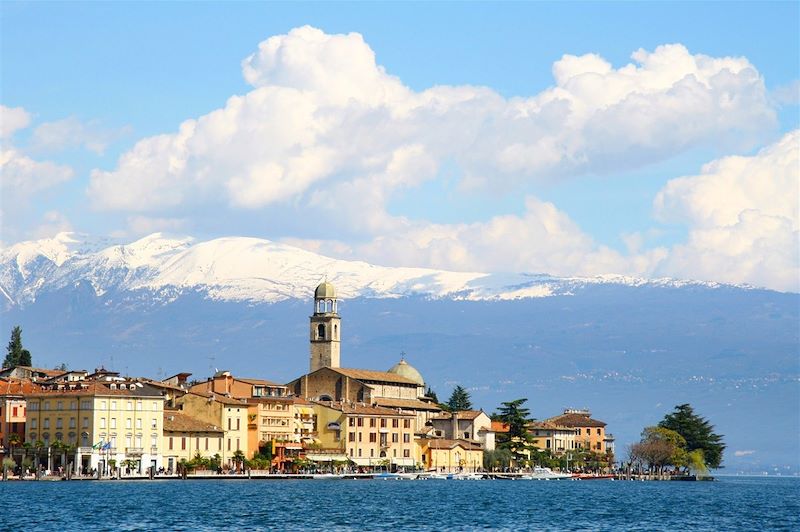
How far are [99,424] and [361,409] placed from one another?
125 feet

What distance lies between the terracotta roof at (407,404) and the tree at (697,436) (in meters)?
27.1

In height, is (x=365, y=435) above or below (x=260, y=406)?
below

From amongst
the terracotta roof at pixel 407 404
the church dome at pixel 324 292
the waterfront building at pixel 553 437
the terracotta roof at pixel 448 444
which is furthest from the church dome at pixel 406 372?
the terracotta roof at pixel 448 444

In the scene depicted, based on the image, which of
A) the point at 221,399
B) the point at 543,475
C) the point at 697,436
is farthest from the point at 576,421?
the point at 221,399

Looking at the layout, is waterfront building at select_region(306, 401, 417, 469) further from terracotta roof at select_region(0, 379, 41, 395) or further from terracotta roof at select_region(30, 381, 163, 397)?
terracotta roof at select_region(0, 379, 41, 395)

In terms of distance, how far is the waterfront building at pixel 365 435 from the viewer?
153 meters

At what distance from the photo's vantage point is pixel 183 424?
133375mm

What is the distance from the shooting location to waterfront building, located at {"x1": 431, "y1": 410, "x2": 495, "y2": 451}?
173 m

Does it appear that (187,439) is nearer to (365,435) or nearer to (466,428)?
(365,435)

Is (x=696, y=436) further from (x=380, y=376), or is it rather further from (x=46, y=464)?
(x=46, y=464)

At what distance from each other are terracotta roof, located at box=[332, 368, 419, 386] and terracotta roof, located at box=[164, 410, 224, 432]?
33628mm

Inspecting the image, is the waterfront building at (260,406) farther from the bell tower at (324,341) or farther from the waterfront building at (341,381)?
the bell tower at (324,341)

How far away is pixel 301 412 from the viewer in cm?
15262

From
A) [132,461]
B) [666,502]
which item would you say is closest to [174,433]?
[132,461]
